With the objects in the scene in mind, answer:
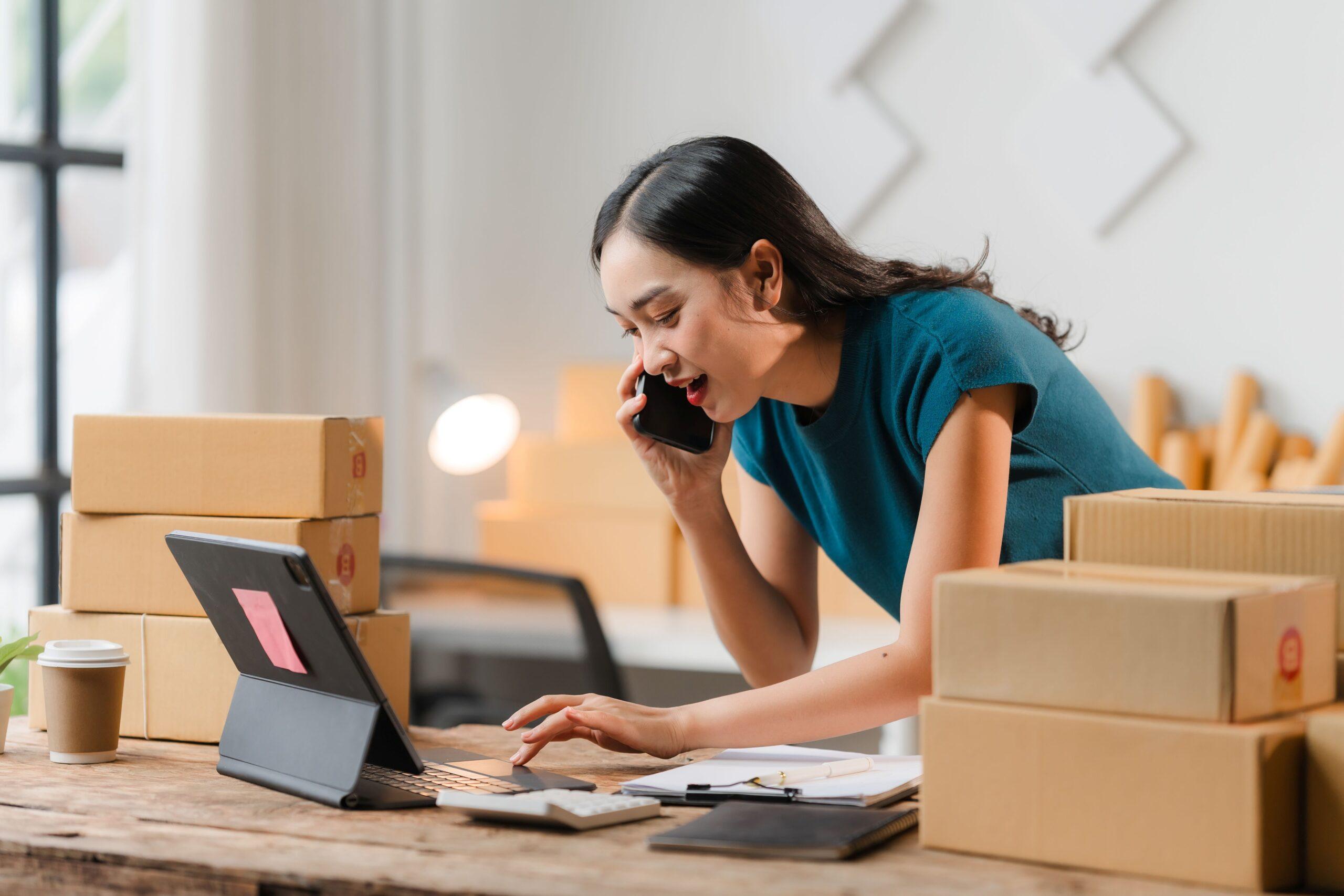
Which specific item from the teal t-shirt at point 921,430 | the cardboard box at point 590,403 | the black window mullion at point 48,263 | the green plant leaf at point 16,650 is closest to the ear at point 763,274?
the teal t-shirt at point 921,430

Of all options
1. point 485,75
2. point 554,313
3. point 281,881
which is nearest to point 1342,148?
point 554,313

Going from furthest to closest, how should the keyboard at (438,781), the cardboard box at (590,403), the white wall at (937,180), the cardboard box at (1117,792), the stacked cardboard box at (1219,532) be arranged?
the cardboard box at (590,403), the white wall at (937,180), the keyboard at (438,781), the stacked cardboard box at (1219,532), the cardboard box at (1117,792)

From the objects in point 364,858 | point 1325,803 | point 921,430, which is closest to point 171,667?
point 364,858

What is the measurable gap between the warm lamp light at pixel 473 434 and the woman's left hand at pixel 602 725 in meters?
1.96

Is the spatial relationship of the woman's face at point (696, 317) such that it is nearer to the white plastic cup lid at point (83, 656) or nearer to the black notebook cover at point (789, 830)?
the black notebook cover at point (789, 830)

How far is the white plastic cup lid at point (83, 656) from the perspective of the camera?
4.04 feet

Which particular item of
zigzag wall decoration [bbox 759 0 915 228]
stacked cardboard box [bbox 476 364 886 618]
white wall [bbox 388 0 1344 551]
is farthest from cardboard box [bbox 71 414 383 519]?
zigzag wall decoration [bbox 759 0 915 228]

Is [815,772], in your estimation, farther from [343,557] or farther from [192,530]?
[192,530]

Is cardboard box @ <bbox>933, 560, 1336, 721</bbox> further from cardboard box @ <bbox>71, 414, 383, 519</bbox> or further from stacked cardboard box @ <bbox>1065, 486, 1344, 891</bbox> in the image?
cardboard box @ <bbox>71, 414, 383, 519</bbox>

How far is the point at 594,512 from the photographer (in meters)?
3.11

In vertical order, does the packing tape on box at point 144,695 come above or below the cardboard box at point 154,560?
below

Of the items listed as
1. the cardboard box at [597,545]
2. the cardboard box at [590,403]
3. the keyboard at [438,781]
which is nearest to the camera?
the keyboard at [438,781]

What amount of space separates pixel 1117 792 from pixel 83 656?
2.93 feet

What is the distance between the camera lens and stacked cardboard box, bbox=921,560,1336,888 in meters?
0.82
